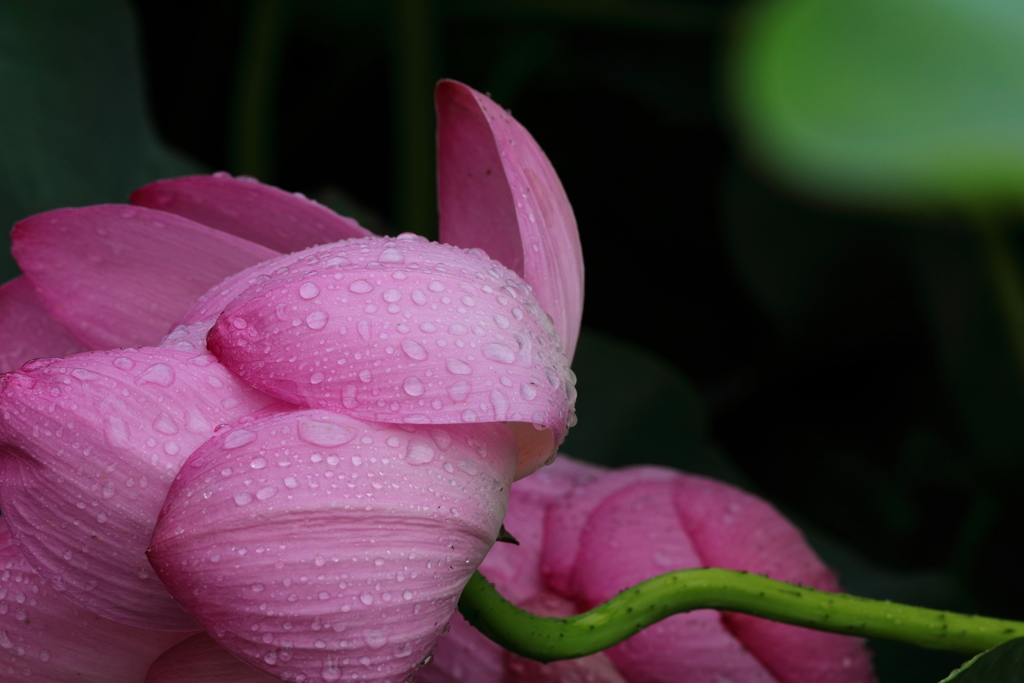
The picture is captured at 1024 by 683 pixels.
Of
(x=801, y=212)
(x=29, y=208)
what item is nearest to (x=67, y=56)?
(x=29, y=208)

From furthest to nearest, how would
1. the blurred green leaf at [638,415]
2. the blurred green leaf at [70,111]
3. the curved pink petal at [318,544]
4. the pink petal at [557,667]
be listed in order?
the blurred green leaf at [638,415] < the blurred green leaf at [70,111] < the pink petal at [557,667] < the curved pink petal at [318,544]

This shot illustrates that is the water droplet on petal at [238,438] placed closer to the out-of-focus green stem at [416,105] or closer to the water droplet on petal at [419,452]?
the water droplet on petal at [419,452]

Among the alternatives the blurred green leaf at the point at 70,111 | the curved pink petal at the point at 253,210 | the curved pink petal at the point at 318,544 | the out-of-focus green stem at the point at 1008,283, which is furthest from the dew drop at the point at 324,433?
the out-of-focus green stem at the point at 1008,283

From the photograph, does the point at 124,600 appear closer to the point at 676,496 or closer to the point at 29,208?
the point at 676,496

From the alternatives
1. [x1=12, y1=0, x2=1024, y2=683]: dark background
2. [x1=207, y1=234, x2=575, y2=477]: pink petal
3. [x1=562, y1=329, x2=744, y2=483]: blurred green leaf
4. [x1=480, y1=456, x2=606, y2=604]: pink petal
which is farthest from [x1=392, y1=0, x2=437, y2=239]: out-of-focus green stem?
[x1=207, y1=234, x2=575, y2=477]: pink petal

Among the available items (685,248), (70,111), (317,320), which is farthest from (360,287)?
(685,248)

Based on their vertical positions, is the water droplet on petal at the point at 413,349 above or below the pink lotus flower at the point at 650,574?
above
